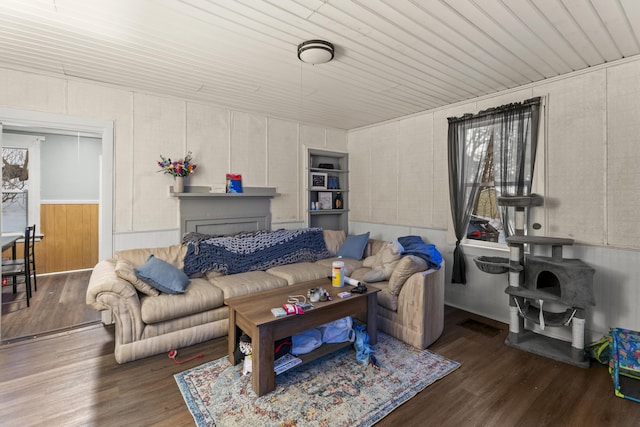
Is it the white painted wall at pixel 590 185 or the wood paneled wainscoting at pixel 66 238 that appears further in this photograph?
the wood paneled wainscoting at pixel 66 238

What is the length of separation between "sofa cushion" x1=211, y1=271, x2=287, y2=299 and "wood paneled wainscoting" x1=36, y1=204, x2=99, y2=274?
3.83 m

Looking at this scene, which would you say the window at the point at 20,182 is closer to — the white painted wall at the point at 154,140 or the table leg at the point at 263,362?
the white painted wall at the point at 154,140

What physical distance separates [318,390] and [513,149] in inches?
123

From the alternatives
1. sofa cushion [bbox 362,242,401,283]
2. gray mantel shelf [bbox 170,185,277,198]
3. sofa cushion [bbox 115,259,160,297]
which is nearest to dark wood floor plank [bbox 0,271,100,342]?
sofa cushion [bbox 115,259,160,297]

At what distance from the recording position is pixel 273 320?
2.17m

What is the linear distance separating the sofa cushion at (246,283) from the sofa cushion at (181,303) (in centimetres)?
10

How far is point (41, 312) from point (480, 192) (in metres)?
5.42

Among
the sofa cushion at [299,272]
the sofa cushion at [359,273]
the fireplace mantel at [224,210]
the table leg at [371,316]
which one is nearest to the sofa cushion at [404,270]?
the table leg at [371,316]

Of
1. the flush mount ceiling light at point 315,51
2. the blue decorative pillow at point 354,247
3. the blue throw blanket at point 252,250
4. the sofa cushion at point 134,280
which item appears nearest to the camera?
the flush mount ceiling light at point 315,51

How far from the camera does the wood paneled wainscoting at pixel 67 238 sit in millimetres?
5320

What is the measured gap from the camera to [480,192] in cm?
373

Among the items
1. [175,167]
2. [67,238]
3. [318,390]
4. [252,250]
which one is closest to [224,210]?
[252,250]

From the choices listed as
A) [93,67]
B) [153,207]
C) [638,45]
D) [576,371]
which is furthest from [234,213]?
[638,45]

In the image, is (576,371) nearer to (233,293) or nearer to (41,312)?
(233,293)
